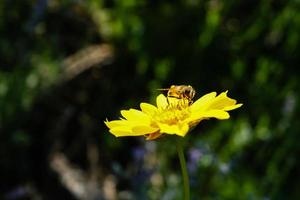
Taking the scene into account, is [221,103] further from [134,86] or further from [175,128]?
[134,86]

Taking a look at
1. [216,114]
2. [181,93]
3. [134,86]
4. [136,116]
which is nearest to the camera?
[216,114]

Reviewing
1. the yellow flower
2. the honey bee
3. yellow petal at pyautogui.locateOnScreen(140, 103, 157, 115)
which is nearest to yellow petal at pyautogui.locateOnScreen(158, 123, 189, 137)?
the yellow flower

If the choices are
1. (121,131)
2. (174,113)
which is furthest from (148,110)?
(121,131)

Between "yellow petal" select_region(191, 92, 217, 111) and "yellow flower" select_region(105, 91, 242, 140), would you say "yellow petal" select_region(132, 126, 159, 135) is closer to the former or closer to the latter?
"yellow flower" select_region(105, 91, 242, 140)

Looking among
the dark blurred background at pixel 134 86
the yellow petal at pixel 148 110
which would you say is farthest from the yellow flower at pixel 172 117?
the dark blurred background at pixel 134 86

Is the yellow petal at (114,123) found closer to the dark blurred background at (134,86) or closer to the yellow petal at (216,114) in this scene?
the yellow petal at (216,114)

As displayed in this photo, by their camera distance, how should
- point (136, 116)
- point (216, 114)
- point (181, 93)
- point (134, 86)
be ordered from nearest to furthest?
1. point (216, 114)
2. point (136, 116)
3. point (181, 93)
4. point (134, 86)
